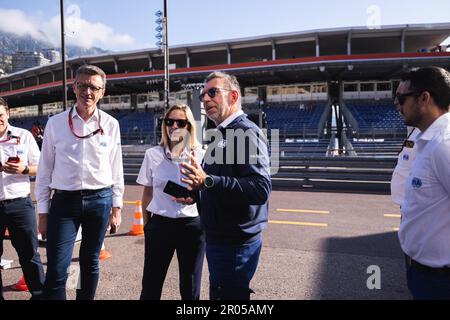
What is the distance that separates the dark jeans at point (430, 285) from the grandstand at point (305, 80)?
17.6 meters

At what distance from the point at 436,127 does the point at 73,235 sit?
2.85m

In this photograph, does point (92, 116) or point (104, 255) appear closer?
point (92, 116)

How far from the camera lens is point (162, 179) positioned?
296cm

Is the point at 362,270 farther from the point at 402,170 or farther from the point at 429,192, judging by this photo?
the point at 429,192

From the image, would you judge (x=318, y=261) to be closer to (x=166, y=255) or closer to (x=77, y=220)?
(x=166, y=255)

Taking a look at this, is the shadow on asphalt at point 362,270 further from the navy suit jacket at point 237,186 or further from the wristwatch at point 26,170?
A: the wristwatch at point 26,170

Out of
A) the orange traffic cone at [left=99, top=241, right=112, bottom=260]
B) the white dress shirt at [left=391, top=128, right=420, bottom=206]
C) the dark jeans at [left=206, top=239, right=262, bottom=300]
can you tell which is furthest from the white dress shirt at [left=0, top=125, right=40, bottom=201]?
the white dress shirt at [left=391, top=128, right=420, bottom=206]

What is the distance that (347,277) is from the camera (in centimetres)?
396

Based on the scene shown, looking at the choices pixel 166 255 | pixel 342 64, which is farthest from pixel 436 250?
pixel 342 64

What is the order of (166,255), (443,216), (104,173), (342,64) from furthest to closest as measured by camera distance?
(342,64) → (104,173) → (166,255) → (443,216)

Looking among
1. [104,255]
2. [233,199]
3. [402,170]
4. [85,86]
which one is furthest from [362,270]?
[85,86]

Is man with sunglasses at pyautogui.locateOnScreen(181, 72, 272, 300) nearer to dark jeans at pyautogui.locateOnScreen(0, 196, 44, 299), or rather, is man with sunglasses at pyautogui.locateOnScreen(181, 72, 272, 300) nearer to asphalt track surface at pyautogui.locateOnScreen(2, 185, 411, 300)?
asphalt track surface at pyautogui.locateOnScreen(2, 185, 411, 300)

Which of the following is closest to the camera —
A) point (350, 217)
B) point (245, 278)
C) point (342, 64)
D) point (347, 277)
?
point (245, 278)
